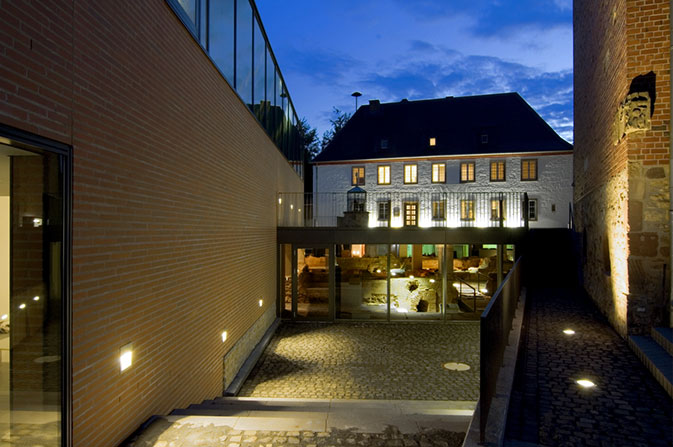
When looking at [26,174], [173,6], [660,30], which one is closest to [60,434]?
[26,174]

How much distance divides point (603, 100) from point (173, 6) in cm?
804

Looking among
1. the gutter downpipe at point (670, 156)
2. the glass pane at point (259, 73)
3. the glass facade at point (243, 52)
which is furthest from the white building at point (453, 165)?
the gutter downpipe at point (670, 156)

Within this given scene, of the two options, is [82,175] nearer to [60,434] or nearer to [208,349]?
[60,434]

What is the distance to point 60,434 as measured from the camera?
3.04 metres

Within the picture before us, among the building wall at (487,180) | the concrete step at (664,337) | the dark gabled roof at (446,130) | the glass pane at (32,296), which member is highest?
the dark gabled roof at (446,130)

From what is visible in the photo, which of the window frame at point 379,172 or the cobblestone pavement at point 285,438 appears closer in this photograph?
the cobblestone pavement at point 285,438

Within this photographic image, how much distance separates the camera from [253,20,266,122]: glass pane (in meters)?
10.1

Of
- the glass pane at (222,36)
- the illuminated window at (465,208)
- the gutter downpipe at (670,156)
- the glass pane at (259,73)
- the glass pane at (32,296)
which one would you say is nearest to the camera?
the glass pane at (32,296)

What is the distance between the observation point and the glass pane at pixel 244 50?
8430 mm

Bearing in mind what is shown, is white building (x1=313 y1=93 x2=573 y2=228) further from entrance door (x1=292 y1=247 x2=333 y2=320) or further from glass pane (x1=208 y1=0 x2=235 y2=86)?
glass pane (x1=208 y1=0 x2=235 y2=86)

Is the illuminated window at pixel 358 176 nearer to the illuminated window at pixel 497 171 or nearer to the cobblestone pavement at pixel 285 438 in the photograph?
the illuminated window at pixel 497 171

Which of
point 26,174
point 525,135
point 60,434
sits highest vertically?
point 525,135

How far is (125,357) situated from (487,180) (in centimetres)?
2205

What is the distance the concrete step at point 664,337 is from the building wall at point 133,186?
20.3 feet
